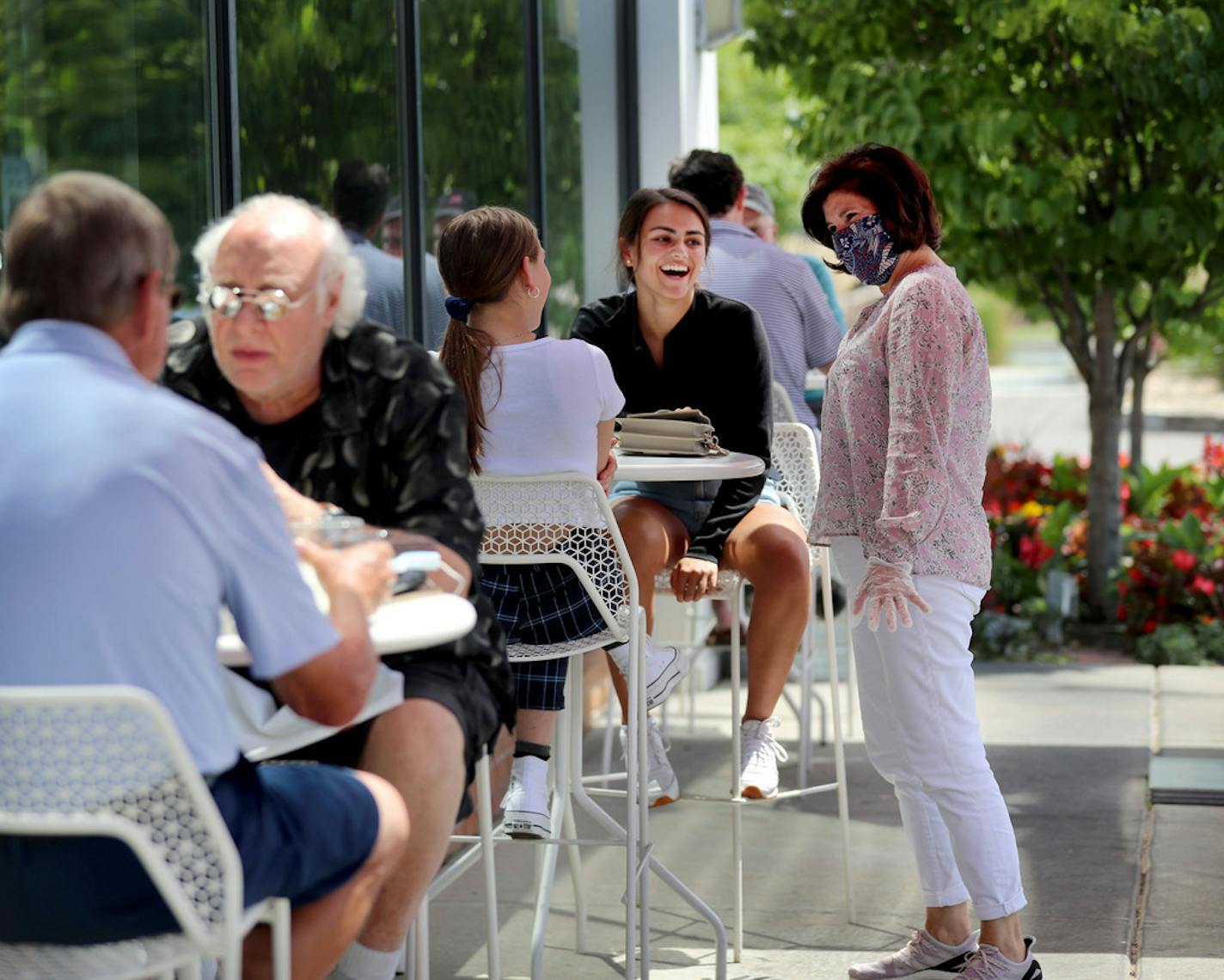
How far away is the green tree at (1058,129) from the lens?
8.01 meters

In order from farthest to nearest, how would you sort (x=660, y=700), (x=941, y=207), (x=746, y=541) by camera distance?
(x=941, y=207) → (x=746, y=541) → (x=660, y=700)

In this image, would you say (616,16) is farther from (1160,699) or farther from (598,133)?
(1160,699)

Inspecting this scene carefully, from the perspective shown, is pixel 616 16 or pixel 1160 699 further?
pixel 616 16

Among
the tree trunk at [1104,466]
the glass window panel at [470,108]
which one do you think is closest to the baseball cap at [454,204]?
the glass window panel at [470,108]

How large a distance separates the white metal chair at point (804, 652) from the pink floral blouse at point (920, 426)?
2.48 ft

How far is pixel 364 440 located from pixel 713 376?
6.46ft

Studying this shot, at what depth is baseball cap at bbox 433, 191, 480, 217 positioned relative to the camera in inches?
230

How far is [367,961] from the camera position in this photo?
9.18 ft

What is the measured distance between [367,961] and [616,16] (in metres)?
6.13

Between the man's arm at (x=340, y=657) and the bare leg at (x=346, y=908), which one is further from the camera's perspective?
the bare leg at (x=346, y=908)

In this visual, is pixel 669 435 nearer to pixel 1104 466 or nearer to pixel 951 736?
pixel 951 736

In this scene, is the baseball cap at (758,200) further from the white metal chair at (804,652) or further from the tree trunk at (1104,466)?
the tree trunk at (1104,466)

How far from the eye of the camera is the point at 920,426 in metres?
3.67

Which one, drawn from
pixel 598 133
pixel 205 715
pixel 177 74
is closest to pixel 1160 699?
pixel 598 133
